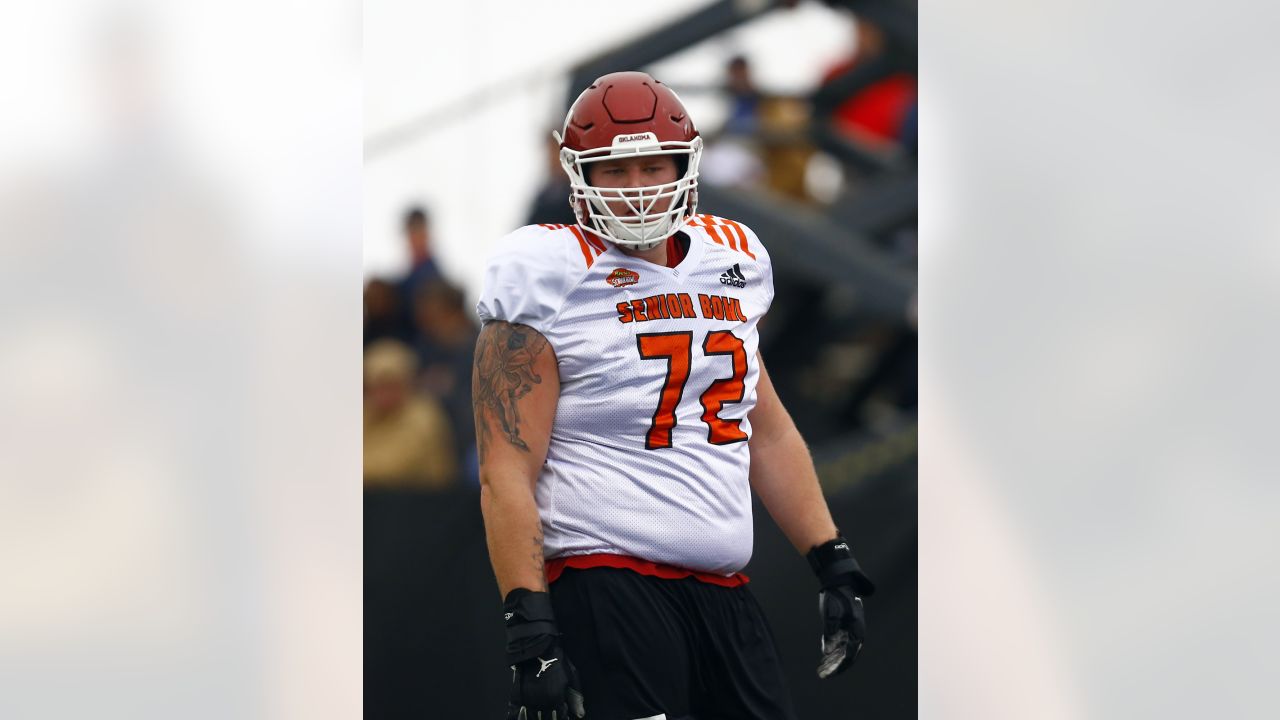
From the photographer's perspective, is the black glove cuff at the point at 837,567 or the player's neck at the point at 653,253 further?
the black glove cuff at the point at 837,567

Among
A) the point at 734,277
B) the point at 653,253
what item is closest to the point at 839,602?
the point at 734,277

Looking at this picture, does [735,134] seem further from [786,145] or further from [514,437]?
[514,437]

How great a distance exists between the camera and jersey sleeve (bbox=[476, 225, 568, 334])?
7.86ft

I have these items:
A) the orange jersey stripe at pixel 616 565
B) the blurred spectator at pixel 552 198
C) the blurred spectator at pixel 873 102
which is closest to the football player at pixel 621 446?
the orange jersey stripe at pixel 616 565

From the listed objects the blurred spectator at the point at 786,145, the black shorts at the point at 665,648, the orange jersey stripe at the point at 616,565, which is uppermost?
the blurred spectator at the point at 786,145

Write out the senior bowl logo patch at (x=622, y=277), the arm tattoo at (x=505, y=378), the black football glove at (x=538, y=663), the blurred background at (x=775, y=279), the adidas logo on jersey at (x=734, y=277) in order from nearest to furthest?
the black football glove at (x=538, y=663) → the arm tattoo at (x=505, y=378) → the senior bowl logo patch at (x=622, y=277) → the adidas logo on jersey at (x=734, y=277) → the blurred background at (x=775, y=279)

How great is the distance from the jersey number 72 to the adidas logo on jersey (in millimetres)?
127

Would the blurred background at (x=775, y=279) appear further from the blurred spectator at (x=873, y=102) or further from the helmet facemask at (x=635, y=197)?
the helmet facemask at (x=635, y=197)

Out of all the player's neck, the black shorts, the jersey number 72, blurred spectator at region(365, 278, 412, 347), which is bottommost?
the black shorts

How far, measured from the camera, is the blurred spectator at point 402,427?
3855mm

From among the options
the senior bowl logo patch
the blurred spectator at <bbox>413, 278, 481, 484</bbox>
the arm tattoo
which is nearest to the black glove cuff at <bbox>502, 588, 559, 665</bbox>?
the arm tattoo

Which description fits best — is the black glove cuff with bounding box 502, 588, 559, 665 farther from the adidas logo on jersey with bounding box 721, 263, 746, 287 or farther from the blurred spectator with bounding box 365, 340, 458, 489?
the blurred spectator with bounding box 365, 340, 458, 489

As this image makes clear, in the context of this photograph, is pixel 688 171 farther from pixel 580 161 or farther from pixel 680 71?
pixel 680 71

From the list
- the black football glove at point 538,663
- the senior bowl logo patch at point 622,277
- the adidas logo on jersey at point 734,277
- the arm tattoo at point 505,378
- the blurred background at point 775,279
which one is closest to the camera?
the black football glove at point 538,663
